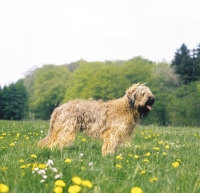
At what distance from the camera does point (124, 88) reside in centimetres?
5259

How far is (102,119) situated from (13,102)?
212 feet

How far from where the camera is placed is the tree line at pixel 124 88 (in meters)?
49.9

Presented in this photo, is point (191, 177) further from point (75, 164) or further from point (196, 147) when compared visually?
point (196, 147)

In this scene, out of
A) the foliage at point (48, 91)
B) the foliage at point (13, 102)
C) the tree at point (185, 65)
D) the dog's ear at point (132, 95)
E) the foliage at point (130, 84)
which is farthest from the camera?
the foliage at point (13, 102)

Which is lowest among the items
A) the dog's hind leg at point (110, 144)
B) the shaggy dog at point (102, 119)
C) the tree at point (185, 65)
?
the dog's hind leg at point (110, 144)

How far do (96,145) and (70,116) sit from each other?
1.15 m

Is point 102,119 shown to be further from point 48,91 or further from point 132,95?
point 48,91

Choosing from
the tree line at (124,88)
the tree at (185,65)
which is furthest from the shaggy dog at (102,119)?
the tree at (185,65)

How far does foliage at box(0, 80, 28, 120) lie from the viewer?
69875mm

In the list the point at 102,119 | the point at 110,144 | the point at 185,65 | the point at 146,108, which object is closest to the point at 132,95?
the point at 146,108

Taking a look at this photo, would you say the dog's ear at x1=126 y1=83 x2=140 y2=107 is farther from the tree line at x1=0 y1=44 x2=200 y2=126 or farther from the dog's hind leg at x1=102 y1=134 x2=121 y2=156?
the tree line at x1=0 y1=44 x2=200 y2=126

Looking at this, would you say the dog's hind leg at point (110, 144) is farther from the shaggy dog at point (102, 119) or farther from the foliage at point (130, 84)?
the foliage at point (130, 84)

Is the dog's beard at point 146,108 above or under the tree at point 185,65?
under

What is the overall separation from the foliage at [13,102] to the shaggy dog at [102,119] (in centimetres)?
6369
